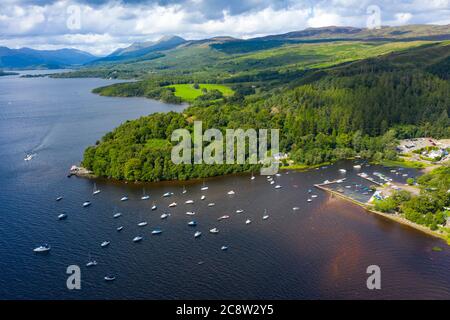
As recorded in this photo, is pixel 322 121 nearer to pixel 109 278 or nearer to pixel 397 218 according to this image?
pixel 397 218

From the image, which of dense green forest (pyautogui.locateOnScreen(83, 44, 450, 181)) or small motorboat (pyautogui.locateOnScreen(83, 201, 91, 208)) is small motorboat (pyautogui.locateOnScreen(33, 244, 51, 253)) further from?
dense green forest (pyautogui.locateOnScreen(83, 44, 450, 181))

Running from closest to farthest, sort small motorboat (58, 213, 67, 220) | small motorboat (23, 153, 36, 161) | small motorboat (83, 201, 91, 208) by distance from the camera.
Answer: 1. small motorboat (58, 213, 67, 220)
2. small motorboat (83, 201, 91, 208)
3. small motorboat (23, 153, 36, 161)

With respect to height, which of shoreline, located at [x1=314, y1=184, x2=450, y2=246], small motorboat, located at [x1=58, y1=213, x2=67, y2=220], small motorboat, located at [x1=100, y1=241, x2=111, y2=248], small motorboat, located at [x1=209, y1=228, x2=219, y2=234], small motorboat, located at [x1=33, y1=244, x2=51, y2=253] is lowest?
shoreline, located at [x1=314, y1=184, x2=450, y2=246]

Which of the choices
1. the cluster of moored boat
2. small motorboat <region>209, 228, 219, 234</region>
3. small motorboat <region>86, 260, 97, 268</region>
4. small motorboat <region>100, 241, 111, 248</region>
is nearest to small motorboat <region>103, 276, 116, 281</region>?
the cluster of moored boat

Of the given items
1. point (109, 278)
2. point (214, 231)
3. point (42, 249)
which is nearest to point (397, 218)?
point (214, 231)

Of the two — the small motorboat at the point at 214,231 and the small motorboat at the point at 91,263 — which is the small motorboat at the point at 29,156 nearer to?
the small motorboat at the point at 91,263

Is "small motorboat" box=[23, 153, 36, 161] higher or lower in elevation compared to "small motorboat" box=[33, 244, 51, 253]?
higher
